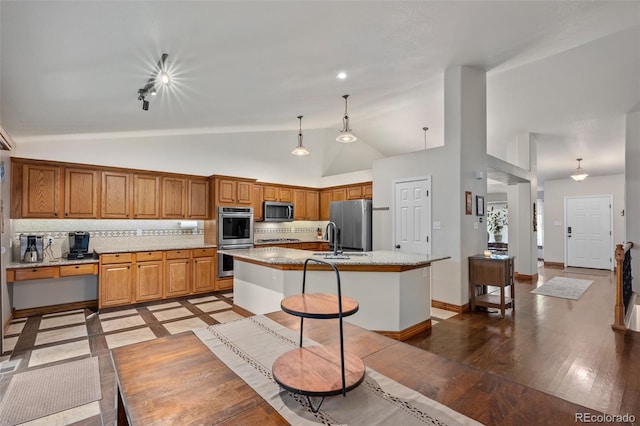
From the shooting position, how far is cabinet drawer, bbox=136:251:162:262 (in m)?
4.70

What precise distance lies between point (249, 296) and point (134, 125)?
2843 millimetres

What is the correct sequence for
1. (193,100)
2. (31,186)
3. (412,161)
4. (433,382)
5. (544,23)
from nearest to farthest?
1. (433,382)
2. (544,23)
3. (193,100)
4. (31,186)
5. (412,161)

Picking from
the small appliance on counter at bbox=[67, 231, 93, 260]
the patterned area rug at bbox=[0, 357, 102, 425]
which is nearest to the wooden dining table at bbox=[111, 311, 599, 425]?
the patterned area rug at bbox=[0, 357, 102, 425]

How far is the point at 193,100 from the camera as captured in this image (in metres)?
3.56

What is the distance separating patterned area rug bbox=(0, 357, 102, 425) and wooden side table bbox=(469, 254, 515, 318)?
442 centimetres

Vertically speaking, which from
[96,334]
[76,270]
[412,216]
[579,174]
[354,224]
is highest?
[579,174]

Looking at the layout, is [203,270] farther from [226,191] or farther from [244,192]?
[244,192]

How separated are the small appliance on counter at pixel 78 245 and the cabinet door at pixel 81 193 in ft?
0.92

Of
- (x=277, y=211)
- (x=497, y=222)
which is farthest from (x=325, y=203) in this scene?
(x=497, y=222)

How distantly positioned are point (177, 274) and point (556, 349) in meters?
5.16

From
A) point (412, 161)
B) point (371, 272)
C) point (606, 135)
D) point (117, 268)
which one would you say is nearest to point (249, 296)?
point (371, 272)

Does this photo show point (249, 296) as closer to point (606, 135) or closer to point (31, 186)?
point (31, 186)

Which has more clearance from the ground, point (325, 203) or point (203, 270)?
point (325, 203)

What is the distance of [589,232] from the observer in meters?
8.09
